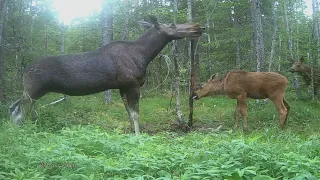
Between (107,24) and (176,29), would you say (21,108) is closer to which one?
(176,29)

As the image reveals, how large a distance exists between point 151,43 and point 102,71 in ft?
5.10

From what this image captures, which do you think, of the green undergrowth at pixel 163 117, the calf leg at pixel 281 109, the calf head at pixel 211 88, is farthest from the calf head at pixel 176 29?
the calf leg at pixel 281 109

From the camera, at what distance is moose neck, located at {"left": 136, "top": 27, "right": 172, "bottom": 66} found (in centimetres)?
967

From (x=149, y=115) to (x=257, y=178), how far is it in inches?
356

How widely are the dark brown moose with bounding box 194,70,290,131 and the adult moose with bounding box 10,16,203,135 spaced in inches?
75.9

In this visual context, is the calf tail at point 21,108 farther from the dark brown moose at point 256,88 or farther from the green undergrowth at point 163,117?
the dark brown moose at point 256,88

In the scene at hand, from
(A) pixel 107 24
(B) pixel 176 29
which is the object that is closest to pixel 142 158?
(B) pixel 176 29

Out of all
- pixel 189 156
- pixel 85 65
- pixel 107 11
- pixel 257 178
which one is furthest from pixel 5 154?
pixel 107 11

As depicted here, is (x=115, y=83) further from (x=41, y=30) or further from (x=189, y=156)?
(x=41, y=30)

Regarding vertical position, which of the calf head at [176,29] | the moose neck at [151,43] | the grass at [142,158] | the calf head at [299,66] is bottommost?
the calf head at [299,66]

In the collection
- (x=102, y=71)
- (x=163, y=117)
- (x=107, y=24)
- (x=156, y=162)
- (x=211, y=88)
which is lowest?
(x=163, y=117)

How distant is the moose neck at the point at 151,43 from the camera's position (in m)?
9.67

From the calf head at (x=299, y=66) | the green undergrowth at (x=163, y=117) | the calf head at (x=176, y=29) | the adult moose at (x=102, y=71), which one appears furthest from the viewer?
the calf head at (x=299, y=66)

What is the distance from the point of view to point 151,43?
32.1ft
